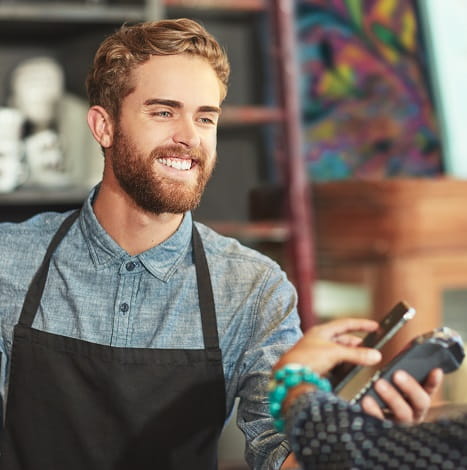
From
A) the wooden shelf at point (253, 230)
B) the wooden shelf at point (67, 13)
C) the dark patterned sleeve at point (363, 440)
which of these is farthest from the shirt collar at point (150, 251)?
the wooden shelf at point (253, 230)

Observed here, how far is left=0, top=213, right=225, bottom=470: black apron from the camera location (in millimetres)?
1771

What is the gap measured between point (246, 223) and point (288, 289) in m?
1.77

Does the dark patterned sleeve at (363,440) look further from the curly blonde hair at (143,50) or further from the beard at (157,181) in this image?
the curly blonde hair at (143,50)

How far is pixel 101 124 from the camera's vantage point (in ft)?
6.17

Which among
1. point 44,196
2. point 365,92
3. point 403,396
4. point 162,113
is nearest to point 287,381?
point 403,396

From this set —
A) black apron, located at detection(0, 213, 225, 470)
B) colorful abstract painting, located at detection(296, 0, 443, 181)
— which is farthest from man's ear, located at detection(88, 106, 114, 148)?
colorful abstract painting, located at detection(296, 0, 443, 181)

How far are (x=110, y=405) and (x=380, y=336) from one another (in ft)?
2.08

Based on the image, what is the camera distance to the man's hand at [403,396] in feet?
4.45

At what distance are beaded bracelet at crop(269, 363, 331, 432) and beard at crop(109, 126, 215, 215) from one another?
20.5 inches

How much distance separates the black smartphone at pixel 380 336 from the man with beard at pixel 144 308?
12.5 inches

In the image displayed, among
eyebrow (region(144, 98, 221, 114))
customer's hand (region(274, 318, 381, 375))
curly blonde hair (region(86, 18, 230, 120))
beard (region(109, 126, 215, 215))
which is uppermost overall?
curly blonde hair (region(86, 18, 230, 120))

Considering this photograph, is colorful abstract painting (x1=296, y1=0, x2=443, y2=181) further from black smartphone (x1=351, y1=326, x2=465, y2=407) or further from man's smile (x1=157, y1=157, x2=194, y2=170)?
black smartphone (x1=351, y1=326, x2=465, y2=407)

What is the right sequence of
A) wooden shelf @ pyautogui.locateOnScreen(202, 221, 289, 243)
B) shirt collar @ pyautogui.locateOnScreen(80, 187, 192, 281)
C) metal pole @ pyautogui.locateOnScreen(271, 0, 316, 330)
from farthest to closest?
1. metal pole @ pyautogui.locateOnScreen(271, 0, 316, 330)
2. wooden shelf @ pyautogui.locateOnScreen(202, 221, 289, 243)
3. shirt collar @ pyautogui.locateOnScreen(80, 187, 192, 281)

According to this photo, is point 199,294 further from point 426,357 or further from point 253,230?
point 253,230
